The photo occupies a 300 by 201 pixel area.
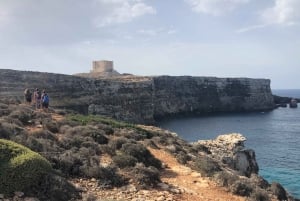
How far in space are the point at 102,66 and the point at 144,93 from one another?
48.0 meters

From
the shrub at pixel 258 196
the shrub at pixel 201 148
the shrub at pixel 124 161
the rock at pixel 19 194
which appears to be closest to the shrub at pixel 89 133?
the shrub at pixel 124 161

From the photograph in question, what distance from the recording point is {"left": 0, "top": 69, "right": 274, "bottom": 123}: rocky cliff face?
74.6m

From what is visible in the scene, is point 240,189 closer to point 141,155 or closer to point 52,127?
point 141,155

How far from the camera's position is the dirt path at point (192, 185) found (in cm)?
1393

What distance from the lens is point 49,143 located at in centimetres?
1507

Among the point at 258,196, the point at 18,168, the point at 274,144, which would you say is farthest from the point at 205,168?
the point at 274,144

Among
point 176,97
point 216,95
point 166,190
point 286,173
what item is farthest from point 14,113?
point 216,95

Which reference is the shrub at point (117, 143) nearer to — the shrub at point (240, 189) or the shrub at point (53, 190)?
the shrub at point (240, 189)

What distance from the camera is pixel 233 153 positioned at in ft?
93.0

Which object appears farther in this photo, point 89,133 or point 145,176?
point 89,133

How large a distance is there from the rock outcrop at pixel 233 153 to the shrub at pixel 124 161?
40.8ft

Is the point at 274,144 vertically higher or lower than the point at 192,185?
lower

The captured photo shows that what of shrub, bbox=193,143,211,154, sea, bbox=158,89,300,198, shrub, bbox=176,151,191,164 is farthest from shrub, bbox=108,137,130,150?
sea, bbox=158,89,300,198

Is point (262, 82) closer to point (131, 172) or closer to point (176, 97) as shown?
point (176, 97)
